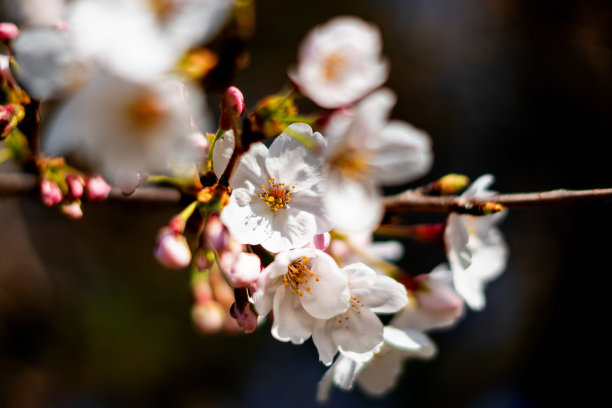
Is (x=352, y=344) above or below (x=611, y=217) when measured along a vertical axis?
above

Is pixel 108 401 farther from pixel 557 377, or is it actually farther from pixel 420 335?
pixel 557 377

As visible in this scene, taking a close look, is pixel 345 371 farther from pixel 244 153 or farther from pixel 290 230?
pixel 244 153

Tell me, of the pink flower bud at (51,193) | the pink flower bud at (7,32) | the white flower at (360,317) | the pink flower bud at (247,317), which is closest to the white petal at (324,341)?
the white flower at (360,317)

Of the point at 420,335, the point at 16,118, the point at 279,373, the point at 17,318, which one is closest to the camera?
the point at 16,118

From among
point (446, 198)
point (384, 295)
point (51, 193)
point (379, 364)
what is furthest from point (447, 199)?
point (51, 193)

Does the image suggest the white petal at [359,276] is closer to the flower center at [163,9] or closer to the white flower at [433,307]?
the white flower at [433,307]

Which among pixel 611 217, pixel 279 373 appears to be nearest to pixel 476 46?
pixel 611 217

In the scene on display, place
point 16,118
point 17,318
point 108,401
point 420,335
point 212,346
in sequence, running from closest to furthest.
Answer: point 16,118 → point 420,335 → point 17,318 → point 108,401 → point 212,346
